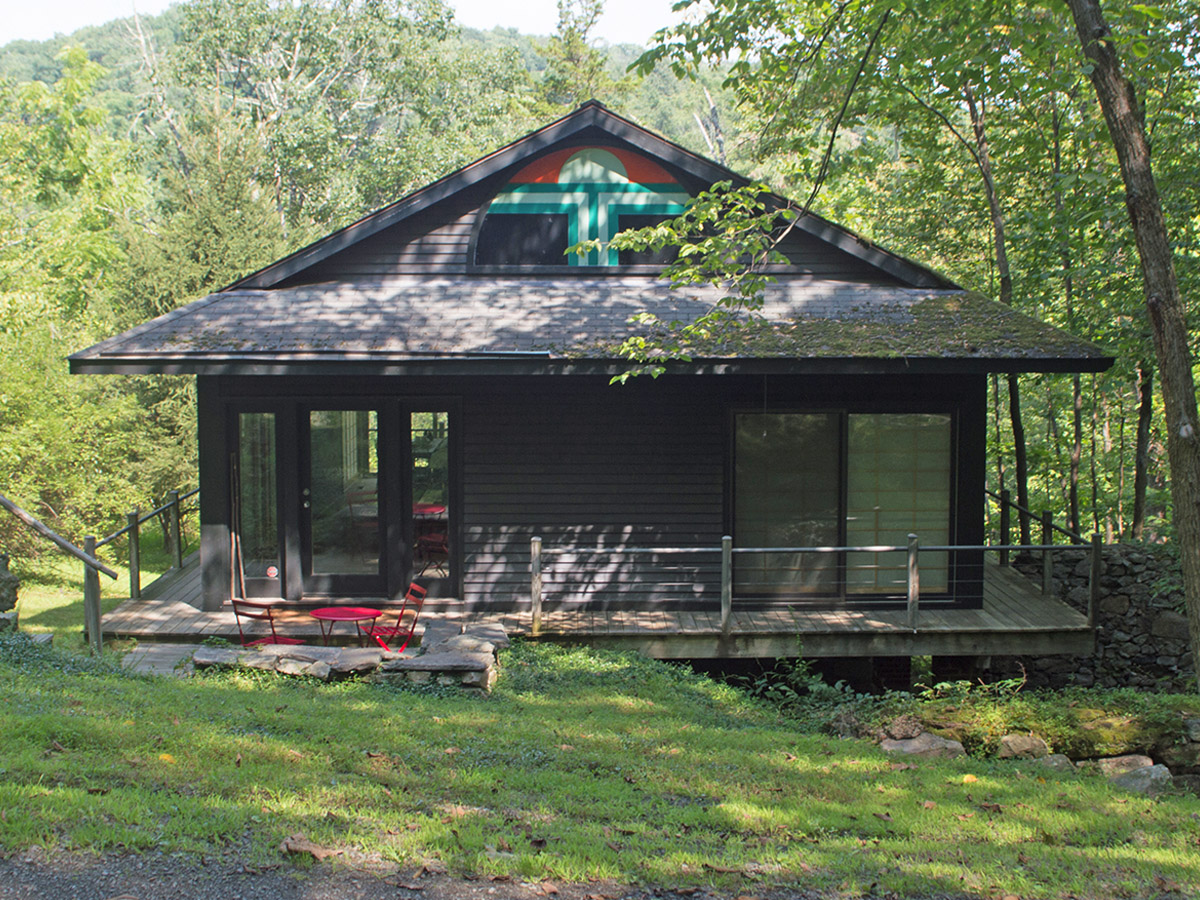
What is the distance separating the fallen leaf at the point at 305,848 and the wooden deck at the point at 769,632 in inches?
199

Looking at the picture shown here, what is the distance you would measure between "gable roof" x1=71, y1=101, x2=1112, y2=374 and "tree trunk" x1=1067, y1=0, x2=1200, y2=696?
2.70 metres

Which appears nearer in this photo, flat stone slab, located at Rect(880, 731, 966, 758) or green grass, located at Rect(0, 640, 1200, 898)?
green grass, located at Rect(0, 640, 1200, 898)

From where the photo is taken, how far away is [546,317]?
9820 mm

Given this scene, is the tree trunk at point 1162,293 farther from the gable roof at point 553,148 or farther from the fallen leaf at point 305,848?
the fallen leaf at point 305,848

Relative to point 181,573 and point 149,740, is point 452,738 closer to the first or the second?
point 149,740

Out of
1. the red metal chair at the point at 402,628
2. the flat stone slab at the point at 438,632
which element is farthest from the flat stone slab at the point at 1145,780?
the red metal chair at the point at 402,628

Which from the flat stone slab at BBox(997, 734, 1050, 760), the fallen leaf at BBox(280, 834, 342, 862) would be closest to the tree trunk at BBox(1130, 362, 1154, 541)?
the flat stone slab at BBox(997, 734, 1050, 760)

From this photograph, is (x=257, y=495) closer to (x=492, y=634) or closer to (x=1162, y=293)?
(x=492, y=634)

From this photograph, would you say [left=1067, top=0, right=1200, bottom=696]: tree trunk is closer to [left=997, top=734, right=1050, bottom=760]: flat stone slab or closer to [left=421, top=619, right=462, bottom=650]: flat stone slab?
[left=997, top=734, right=1050, bottom=760]: flat stone slab

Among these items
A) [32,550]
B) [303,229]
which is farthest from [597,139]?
[303,229]

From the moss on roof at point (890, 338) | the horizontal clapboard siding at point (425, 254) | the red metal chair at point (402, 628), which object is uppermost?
the horizontal clapboard siding at point (425, 254)

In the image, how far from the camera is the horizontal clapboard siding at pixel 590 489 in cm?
991

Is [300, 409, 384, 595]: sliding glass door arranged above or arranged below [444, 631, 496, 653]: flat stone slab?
above

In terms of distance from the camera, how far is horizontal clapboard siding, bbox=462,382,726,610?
991cm
